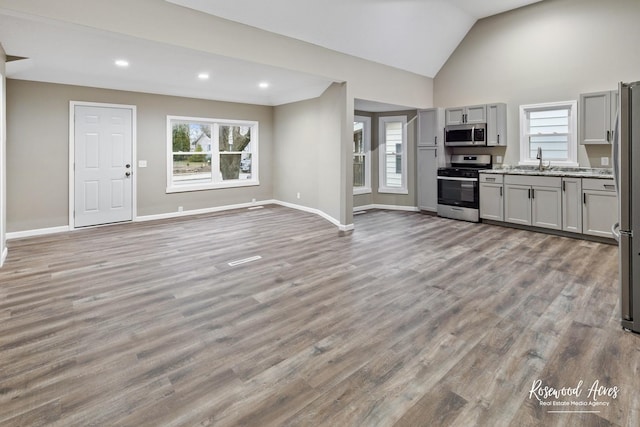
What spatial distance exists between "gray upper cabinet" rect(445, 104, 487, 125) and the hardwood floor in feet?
10.4

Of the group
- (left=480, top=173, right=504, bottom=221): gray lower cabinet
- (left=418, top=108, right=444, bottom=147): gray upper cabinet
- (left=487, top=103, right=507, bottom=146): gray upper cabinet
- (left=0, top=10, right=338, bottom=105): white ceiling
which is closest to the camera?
(left=0, top=10, right=338, bottom=105): white ceiling

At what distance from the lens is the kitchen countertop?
538 centimetres

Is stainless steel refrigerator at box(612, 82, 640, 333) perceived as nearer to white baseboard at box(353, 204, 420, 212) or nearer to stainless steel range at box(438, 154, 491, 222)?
stainless steel range at box(438, 154, 491, 222)

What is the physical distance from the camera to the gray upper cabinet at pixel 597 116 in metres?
5.37

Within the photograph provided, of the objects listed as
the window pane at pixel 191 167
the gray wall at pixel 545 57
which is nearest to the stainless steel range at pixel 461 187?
the gray wall at pixel 545 57

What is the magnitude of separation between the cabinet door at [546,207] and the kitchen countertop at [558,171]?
0.27 m

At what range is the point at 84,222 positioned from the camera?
646 cm

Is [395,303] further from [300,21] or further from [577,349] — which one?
[300,21]

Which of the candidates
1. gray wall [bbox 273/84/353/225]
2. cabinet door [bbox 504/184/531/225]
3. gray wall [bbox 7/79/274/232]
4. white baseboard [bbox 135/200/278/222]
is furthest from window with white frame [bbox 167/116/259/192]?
cabinet door [bbox 504/184/531/225]

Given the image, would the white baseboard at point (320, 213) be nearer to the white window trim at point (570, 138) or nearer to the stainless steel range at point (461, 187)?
the stainless steel range at point (461, 187)

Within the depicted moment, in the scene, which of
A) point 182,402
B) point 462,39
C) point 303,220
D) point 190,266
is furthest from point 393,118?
point 182,402

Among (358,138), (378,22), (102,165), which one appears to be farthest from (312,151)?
(102,165)

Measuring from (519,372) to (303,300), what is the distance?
5.73 feet

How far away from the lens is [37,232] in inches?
234
